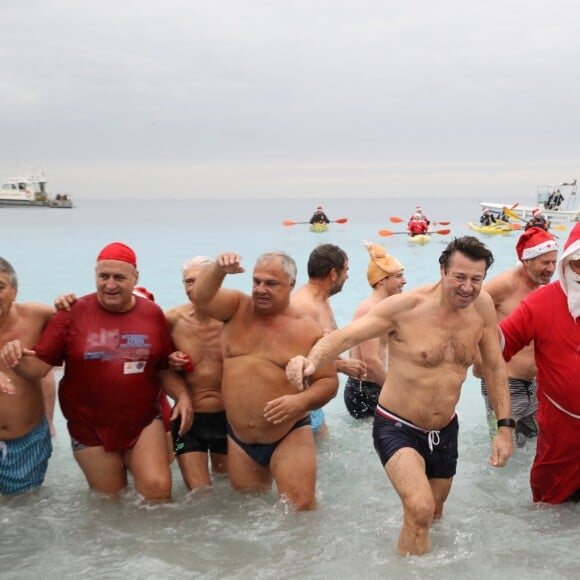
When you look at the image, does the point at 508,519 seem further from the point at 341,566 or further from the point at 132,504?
the point at 132,504

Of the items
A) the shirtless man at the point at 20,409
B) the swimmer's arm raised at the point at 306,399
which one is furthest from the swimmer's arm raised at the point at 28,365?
the swimmer's arm raised at the point at 306,399

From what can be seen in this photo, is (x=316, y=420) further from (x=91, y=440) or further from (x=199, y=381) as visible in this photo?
(x=91, y=440)

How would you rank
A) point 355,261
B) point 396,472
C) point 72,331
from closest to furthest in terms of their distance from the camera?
point 396,472, point 72,331, point 355,261

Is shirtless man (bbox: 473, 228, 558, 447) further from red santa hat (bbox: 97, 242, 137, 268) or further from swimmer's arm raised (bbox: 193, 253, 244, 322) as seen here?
red santa hat (bbox: 97, 242, 137, 268)

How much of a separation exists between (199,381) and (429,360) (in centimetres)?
167

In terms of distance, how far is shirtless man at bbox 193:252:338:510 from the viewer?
13.9 ft

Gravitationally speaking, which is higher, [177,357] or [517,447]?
[177,357]

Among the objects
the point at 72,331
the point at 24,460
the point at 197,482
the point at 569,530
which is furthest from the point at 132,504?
the point at 569,530

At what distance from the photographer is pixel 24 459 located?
15.2 ft

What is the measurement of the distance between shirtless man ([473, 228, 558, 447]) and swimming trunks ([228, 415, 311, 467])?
1.79 metres

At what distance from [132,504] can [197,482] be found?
454 mm

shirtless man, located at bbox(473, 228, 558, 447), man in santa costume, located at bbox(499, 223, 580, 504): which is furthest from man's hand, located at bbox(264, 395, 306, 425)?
shirtless man, located at bbox(473, 228, 558, 447)

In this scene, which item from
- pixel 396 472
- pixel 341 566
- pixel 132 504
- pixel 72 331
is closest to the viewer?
pixel 396 472

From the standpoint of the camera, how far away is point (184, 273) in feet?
15.8
